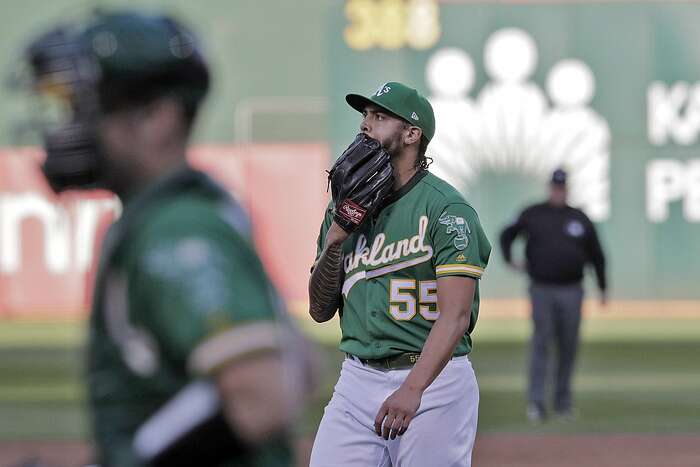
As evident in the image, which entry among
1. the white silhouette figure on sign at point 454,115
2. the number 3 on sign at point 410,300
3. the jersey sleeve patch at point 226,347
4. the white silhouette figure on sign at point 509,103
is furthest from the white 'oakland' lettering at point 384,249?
the white silhouette figure on sign at point 509,103

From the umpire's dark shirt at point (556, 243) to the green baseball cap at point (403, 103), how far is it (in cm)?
707

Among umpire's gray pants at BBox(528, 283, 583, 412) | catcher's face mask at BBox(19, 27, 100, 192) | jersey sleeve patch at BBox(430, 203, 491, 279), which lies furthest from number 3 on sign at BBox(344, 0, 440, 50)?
catcher's face mask at BBox(19, 27, 100, 192)

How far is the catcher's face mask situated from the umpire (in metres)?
9.88

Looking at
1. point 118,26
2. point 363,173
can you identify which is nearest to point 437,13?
point 363,173

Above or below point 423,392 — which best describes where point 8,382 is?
below

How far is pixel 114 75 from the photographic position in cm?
260

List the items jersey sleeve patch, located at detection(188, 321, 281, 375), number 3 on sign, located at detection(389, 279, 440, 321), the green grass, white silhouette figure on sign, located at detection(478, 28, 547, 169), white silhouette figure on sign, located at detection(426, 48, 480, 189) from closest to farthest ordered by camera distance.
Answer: jersey sleeve patch, located at detection(188, 321, 281, 375) < number 3 on sign, located at detection(389, 279, 440, 321) < the green grass < white silhouette figure on sign, located at detection(426, 48, 480, 189) < white silhouette figure on sign, located at detection(478, 28, 547, 169)

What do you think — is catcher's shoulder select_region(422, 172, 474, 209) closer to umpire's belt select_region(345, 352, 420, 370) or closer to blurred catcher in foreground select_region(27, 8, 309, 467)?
umpire's belt select_region(345, 352, 420, 370)

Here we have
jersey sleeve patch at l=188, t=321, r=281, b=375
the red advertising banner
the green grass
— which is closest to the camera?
jersey sleeve patch at l=188, t=321, r=281, b=375

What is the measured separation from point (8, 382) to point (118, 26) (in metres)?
14.1

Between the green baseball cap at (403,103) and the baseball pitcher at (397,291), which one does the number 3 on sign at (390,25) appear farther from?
the baseball pitcher at (397,291)

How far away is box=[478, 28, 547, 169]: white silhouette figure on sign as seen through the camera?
2433 centimetres

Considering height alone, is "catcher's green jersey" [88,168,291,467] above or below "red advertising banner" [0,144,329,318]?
above

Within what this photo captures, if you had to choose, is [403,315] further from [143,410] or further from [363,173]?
[143,410]
